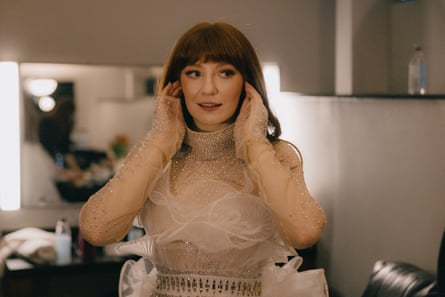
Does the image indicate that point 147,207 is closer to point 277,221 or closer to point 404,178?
point 277,221

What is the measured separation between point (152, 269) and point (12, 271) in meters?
1.61

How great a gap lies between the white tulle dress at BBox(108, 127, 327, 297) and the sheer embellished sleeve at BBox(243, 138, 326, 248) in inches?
3.5

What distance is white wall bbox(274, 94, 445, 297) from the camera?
288 cm

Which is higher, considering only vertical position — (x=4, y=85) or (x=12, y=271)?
(x=4, y=85)

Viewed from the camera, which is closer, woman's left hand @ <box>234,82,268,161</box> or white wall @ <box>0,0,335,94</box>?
woman's left hand @ <box>234,82,268,161</box>

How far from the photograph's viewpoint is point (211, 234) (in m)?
1.67

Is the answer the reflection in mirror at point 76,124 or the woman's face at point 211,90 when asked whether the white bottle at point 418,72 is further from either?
the woman's face at point 211,90

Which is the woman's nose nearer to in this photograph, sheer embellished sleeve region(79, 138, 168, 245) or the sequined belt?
sheer embellished sleeve region(79, 138, 168, 245)

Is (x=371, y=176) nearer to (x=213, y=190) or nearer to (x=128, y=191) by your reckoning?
(x=213, y=190)

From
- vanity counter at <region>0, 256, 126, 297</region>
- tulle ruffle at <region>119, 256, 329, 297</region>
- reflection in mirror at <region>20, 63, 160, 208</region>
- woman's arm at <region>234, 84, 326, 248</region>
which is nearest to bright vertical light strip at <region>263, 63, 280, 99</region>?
reflection in mirror at <region>20, 63, 160, 208</region>

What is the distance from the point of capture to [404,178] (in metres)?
3.04

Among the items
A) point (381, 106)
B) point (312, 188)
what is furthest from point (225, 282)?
point (312, 188)

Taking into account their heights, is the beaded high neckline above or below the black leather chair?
above

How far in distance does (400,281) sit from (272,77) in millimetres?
1716
